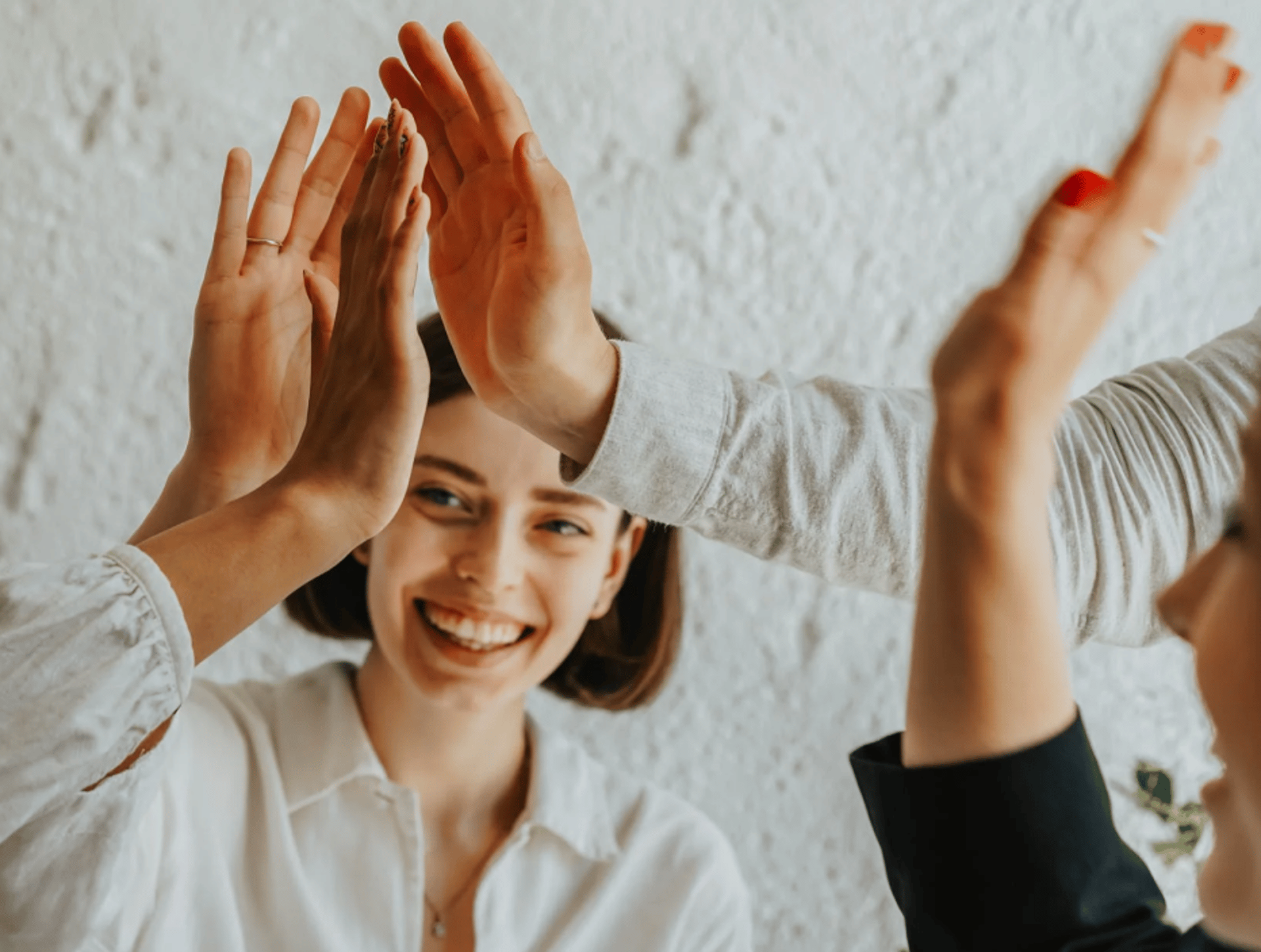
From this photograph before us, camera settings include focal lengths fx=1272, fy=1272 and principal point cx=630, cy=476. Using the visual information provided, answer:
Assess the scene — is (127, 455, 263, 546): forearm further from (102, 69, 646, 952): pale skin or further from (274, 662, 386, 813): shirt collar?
(274, 662, 386, 813): shirt collar

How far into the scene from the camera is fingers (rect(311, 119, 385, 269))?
2.70 feet

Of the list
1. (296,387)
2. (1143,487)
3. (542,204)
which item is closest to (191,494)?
(296,387)

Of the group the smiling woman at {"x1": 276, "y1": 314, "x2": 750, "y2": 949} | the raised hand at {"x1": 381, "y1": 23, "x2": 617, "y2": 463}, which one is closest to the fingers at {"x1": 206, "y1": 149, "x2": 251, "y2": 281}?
the raised hand at {"x1": 381, "y1": 23, "x2": 617, "y2": 463}

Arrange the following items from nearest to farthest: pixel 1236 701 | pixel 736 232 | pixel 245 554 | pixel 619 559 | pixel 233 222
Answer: pixel 1236 701, pixel 245 554, pixel 233 222, pixel 619 559, pixel 736 232

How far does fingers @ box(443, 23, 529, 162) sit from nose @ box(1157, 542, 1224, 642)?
450 millimetres

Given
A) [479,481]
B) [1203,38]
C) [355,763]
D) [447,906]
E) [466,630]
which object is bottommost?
[447,906]

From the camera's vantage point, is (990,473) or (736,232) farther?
(736,232)

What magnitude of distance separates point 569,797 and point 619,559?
0.68ft

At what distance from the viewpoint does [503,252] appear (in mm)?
667

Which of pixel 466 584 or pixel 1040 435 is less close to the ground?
pixel 1040 435

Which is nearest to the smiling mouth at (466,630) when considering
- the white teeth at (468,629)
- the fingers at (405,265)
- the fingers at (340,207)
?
the white teeth at (468,629)

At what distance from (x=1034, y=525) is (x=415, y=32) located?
0.50m

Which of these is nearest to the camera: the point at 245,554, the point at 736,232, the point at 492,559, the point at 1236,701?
the point at 1236,701

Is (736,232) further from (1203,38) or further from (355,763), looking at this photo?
(1203,38)
